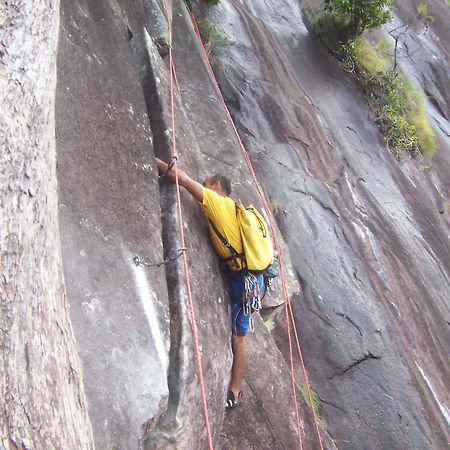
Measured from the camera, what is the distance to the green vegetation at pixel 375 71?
38.2 ft

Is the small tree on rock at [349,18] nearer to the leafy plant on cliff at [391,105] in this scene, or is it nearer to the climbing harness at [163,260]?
the leafy plant on cliff at [391,105]

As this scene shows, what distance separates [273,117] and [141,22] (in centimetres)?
326

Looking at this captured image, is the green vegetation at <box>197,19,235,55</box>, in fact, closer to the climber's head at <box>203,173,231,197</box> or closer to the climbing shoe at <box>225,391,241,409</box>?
the climber's head at <box>203,173,231,197</box>

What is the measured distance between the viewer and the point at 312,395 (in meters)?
7.05

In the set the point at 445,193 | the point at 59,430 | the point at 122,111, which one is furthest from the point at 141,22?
the point at 445,193

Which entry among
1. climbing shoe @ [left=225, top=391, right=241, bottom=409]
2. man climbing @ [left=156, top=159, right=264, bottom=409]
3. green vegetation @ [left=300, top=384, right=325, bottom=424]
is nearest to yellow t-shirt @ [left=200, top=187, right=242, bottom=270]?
man climbing @ [left=156, top=159, right=264, bottom=409]

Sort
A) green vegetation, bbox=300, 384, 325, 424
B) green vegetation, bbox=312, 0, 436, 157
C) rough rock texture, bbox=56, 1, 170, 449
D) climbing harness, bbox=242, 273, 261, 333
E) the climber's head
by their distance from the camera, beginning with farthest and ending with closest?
green vegetation, bbox=312, 0, 436, 157 < green vegetation, bbox=300, 384, 325, 424 < the climber's head < climbing harness, bbox=242, 273, 261, 333 < rough rock texture, bbox=56, 1, 170, 449

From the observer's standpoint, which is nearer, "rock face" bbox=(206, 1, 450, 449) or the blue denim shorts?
the blue denim shorts

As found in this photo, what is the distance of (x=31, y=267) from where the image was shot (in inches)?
103

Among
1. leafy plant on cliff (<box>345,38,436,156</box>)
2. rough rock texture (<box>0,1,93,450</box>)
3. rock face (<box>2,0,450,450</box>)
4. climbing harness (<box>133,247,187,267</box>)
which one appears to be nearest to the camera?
rough rock texture (<box>0,1,93,450</box>)

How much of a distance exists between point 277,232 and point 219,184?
252cm

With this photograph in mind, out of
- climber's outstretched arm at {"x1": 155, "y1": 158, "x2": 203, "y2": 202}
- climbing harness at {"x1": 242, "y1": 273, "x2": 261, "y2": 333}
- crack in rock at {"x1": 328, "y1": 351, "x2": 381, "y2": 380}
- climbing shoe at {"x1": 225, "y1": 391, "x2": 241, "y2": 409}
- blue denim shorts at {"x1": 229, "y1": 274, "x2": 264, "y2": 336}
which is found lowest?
crack in rock at {"x1": 328, "y1": 351, "x2": 381, "y2": 380}

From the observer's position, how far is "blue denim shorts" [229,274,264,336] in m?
5.29

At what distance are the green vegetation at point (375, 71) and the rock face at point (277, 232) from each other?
1.12ft
